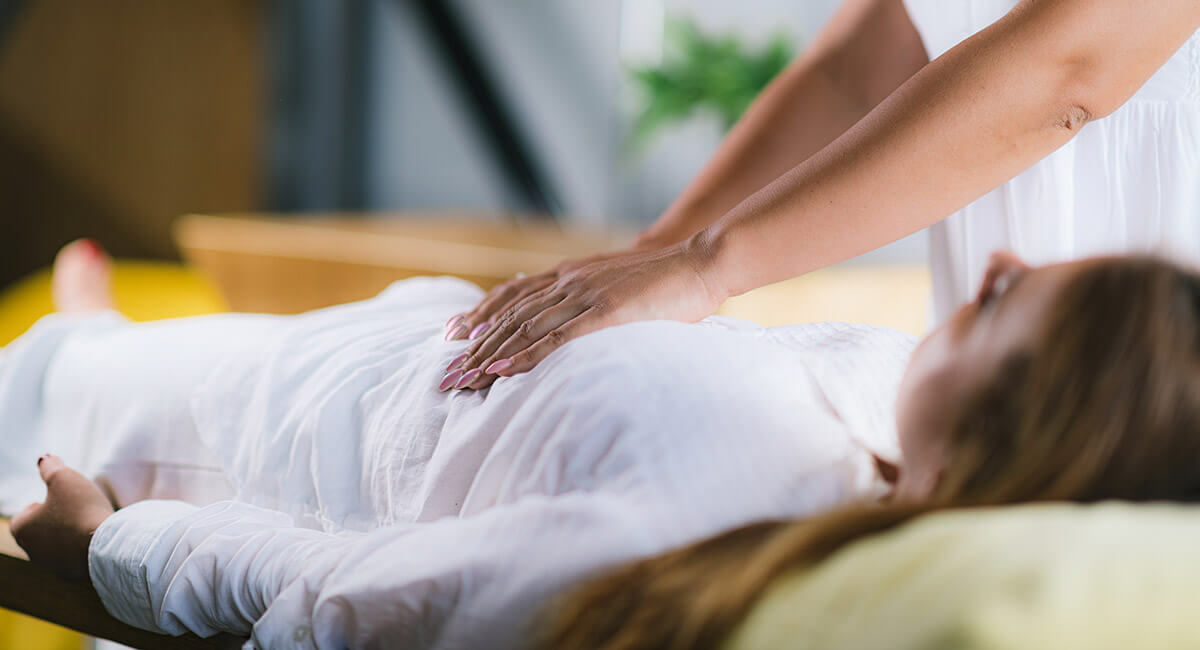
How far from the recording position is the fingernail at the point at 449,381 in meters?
0.66

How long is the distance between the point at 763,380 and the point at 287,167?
11.7ft

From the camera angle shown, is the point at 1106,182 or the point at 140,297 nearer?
the point at 1106,182

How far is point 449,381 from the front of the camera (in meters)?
0.66

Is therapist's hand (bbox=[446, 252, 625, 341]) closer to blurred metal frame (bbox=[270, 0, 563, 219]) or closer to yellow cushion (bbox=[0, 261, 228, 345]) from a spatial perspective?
yellow cushion (bbox=[0, 261, 228, 345])

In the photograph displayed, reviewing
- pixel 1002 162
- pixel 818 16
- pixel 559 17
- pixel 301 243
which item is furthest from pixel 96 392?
pixel 559 17

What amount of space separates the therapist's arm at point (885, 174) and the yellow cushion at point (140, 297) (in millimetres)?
1840

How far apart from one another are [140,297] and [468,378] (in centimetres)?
197

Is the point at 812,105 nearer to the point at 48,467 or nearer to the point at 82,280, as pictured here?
the point at 48,467

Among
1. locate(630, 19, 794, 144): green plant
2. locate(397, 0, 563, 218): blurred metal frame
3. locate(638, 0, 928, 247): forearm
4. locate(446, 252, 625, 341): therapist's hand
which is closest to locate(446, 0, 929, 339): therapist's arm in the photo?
locate(638, 0, 928, 247): forearm

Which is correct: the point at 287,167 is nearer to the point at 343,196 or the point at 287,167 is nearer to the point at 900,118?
the point at 343,196

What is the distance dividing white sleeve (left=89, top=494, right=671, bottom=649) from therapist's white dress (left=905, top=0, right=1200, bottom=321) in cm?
56

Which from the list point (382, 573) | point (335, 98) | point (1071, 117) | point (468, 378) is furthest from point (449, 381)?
point (335, 98)

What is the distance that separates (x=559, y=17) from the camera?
3.58 m

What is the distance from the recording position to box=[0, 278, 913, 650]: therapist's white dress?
487mm
